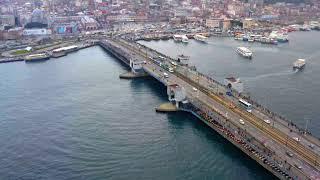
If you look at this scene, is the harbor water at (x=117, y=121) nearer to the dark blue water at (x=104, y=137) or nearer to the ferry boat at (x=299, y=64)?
the dark blue water at (x=104, y=137)

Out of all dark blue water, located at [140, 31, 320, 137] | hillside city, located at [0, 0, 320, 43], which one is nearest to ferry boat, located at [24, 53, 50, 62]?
dark blue water, located at [140, 31, 320, 137]

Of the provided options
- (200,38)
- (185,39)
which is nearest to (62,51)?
(185,39)

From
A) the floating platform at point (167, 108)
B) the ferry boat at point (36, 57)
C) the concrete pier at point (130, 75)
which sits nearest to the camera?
the floating platform at point (167, 108)

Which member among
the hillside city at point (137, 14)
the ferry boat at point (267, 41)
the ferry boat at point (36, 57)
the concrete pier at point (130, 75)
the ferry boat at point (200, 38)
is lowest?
the concrete pier at point (130, 75)

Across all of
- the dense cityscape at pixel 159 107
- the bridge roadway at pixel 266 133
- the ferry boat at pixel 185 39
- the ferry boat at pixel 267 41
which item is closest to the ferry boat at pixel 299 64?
the dense cityscape at pixel 159 107

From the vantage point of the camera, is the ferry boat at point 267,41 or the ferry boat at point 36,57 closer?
the ferry boat at point 36,57

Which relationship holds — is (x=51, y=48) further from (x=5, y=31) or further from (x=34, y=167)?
(x=34, y=167)

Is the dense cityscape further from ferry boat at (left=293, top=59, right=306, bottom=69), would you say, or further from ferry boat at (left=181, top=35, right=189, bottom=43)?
ferry boat at (left=181, top=35, right=189, bottom=43)

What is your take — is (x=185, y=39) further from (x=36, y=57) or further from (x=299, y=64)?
(x=299, y=64)
